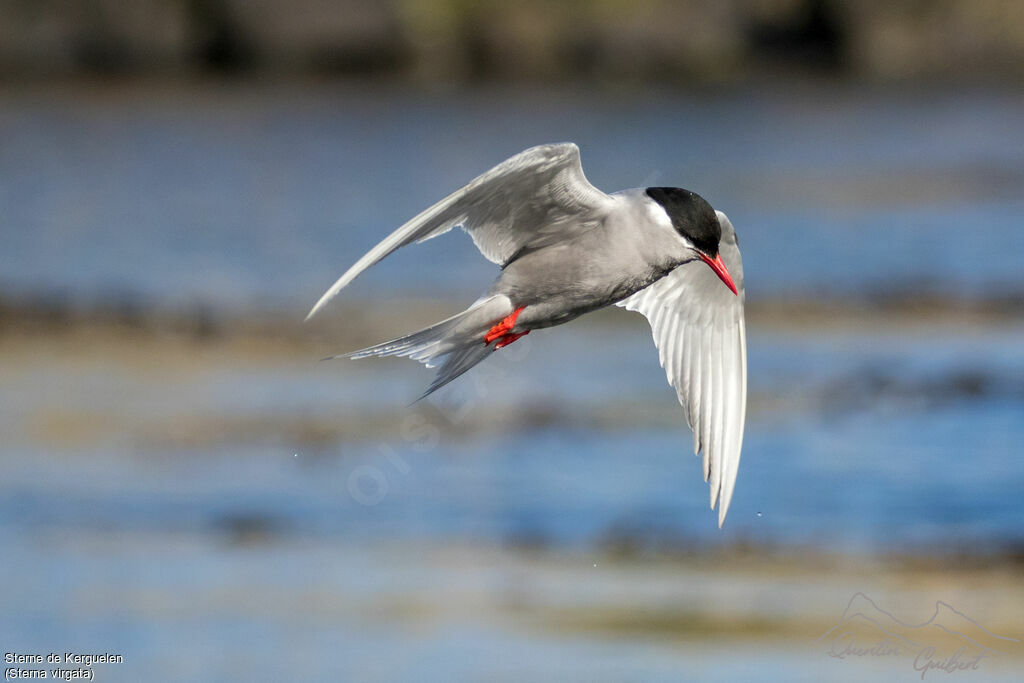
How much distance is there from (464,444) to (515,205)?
792 cm

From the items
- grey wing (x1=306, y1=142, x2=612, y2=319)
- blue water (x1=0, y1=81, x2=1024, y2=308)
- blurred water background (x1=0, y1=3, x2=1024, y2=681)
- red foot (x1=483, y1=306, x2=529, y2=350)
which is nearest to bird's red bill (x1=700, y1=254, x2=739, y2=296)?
grey wing (x1=306, y1=142, x2=612, y2=319)

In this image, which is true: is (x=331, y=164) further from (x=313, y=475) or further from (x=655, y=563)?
(x=655, y=563)

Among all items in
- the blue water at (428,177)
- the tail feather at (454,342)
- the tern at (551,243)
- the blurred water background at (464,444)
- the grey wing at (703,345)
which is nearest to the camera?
the tern at (551,243)

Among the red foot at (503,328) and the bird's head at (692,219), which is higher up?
the bird's head at (692,219)

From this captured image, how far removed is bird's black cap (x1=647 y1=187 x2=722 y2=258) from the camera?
20.2 feet

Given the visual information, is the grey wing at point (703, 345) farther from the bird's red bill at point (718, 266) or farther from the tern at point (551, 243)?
the bird's red bill at point (718, 266)

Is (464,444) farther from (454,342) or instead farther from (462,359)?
(454,342)

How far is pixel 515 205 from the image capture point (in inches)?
251

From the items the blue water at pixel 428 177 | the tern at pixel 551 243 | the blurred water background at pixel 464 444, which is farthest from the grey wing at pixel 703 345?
the blue water at pixel 428 177

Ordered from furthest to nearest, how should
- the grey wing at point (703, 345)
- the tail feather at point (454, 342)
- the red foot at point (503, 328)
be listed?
Answer: the grey wing at point (703, 345) → the red foot at point (503, 328) → the tail feather at point (454, 342)

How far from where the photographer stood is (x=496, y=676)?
955 centimetres

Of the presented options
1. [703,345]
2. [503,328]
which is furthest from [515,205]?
[703,345]

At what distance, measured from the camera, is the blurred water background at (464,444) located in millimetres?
10258

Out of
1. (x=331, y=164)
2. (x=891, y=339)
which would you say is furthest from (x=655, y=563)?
(x=331, y=164)
